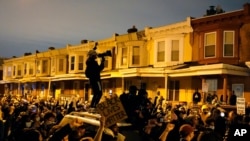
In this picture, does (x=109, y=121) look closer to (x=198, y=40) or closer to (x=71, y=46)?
(x=198, y=40)

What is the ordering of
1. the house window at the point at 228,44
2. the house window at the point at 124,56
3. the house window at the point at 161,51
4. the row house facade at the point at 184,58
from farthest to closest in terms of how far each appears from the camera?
the house window at the point at 124,56 < the house window at the point at 161,51 < the house window at the point at 228,44 < the row house facade at the point at 184,58

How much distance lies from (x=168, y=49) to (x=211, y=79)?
4.77 meters

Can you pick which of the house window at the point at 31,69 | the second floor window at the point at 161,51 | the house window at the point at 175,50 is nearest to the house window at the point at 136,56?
the second floor window at the point at 161,51

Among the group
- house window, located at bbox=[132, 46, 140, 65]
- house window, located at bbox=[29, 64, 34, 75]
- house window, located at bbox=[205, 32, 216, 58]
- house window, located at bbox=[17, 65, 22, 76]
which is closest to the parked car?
house window, located at bbox=[205, 32, 216, 58]

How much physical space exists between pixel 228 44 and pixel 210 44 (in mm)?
1339

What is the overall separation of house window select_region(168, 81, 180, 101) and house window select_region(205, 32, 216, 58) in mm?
A: 3238

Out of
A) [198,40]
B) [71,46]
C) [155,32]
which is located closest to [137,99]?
[198,40]

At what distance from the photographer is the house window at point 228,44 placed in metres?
24.3

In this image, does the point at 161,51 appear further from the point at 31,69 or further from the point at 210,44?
the point at 31,69

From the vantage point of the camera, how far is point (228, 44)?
2447 centimetres

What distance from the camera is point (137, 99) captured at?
33.4ft

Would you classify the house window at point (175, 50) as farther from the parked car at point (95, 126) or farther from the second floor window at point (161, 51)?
the parked car at point (95, 126)

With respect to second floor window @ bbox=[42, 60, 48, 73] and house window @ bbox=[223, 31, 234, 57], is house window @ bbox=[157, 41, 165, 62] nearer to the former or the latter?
house window @ bbox=[223, 31, 234, 57]

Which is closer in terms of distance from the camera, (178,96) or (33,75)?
(178,96)
